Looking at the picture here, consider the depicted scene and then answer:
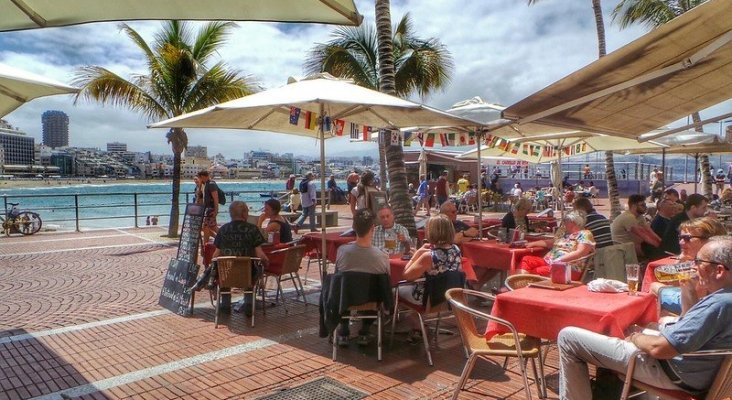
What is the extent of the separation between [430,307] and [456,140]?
4650mm

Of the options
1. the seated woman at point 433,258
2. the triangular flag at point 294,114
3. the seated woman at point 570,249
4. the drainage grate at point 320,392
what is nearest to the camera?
the drainage grate at point 320,392

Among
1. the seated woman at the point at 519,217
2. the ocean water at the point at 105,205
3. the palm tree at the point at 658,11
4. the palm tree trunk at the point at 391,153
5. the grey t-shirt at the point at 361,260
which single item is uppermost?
the palm tree at the point at 658,11

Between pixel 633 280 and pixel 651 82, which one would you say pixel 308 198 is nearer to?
pixel 651 82

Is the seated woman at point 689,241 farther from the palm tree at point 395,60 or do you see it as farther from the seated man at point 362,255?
the palm tree at point 395,60

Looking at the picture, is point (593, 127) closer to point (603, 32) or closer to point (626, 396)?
point (626, 396)

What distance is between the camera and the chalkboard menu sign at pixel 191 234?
5969mm

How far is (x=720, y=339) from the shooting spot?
2.33 meters

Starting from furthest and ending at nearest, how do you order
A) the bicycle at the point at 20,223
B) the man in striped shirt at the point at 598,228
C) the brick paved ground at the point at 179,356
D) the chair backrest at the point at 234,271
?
the bicycle at the point at 20,223 < the man in striped shirt at the point at 598,228 < the chair backrest at the point at 234,271 < the brick paved ground at the point at 179,356

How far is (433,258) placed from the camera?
13.7 feet

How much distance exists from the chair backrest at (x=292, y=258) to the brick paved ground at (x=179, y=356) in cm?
52

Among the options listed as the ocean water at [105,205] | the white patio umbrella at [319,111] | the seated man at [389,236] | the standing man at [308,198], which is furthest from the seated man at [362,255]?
the standing man at [308,198]

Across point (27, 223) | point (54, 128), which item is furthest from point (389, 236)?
point (54, 128)

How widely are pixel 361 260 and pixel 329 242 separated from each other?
2156mm

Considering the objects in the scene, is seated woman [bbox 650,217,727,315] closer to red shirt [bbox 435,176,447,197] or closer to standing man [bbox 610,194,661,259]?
standing man [bbox 610,194,661,259]
